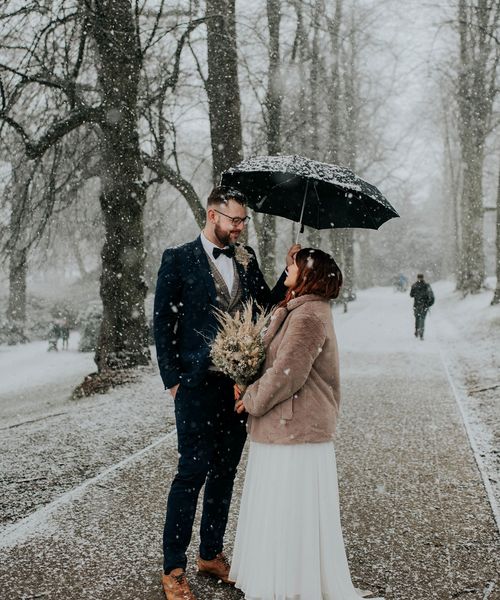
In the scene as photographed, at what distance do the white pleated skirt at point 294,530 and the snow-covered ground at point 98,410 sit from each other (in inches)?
84.5

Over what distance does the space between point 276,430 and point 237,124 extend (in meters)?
9.75

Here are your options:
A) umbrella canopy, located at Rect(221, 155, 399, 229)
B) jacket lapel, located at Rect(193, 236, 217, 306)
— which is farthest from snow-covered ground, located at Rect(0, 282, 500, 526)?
umbrella canopy, located at Rect(221, 155, 399, 229)

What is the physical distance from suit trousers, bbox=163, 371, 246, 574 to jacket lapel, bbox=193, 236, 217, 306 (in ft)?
1.41

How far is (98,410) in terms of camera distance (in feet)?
26.9

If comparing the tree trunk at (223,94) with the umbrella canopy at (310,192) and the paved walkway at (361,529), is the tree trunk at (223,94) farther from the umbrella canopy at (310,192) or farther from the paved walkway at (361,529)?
the umbrella canopy at (310,192)

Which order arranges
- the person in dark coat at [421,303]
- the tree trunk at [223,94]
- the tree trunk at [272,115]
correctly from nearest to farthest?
1. the tree trunk at [223,94]
2. the person in dark coat at [421,303]
3. the tree trunk at [272,115]

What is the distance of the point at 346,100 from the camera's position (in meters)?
25.8

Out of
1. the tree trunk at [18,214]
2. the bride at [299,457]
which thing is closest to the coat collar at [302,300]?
the bride at [299,457]

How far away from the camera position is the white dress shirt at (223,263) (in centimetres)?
343

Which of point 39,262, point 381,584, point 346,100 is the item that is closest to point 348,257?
point 346,100

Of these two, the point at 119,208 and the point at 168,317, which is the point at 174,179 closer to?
the point at 119,208

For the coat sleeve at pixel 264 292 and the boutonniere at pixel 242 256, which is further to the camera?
the coat sleeve at pixel 264 292

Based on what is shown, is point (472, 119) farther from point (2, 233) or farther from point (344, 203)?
point (344, 203)

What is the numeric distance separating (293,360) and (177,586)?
133 centimetres
